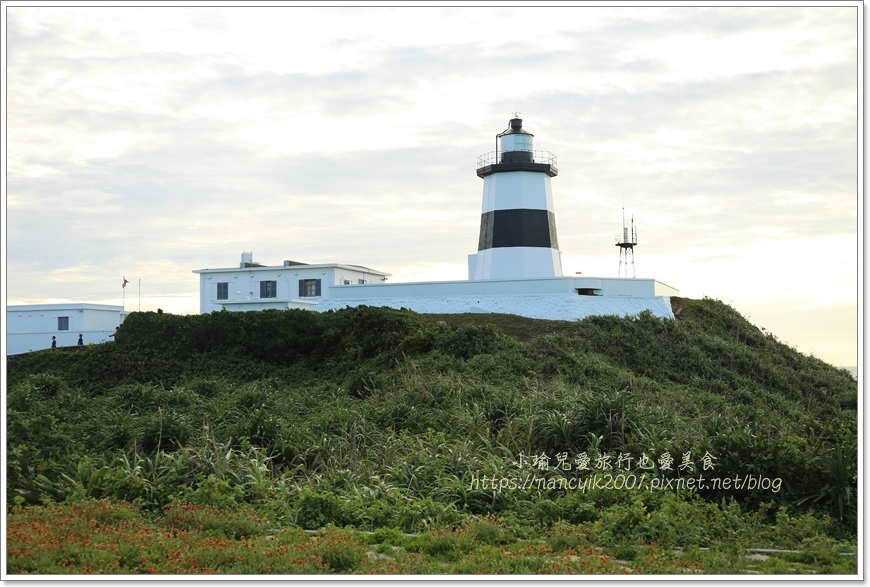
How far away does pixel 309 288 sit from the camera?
39.0m

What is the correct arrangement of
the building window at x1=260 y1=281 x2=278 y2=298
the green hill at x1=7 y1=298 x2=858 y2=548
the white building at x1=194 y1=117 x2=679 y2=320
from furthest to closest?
the building window at x1=260 y1=281 x2=278 y2=298, the white building at x1=194 y1=117 x2=679 y2=320, the green hill at x1=7 y1=298 x2=858 y2=548

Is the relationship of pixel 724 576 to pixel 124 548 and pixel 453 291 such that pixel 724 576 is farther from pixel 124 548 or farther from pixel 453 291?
pixel 453 291

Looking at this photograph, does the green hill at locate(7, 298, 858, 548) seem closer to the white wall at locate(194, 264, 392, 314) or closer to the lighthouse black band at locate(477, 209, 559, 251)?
the lighthouse black band at locate(477, 209, 559, 251)

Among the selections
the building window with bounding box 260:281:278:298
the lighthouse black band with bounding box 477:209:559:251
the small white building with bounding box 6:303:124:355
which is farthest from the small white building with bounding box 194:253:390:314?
the lighthouse black band with bounding box 477:209:559:251

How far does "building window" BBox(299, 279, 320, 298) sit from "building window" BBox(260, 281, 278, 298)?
1279 mm

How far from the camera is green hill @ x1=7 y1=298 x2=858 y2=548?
888cm

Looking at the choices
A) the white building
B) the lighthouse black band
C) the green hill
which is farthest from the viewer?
the lighthouse black band

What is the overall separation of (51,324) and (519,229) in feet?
78.5

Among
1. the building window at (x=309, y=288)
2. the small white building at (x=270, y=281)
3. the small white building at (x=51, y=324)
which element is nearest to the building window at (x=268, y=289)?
the small white building at (x=270, y=281)

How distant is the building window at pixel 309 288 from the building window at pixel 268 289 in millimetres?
1279

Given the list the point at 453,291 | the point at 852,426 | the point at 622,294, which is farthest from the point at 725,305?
the point at 852,426

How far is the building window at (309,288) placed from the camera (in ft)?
127

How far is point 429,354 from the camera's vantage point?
2022 centimetres

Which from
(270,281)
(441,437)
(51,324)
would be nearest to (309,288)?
(270,281)
